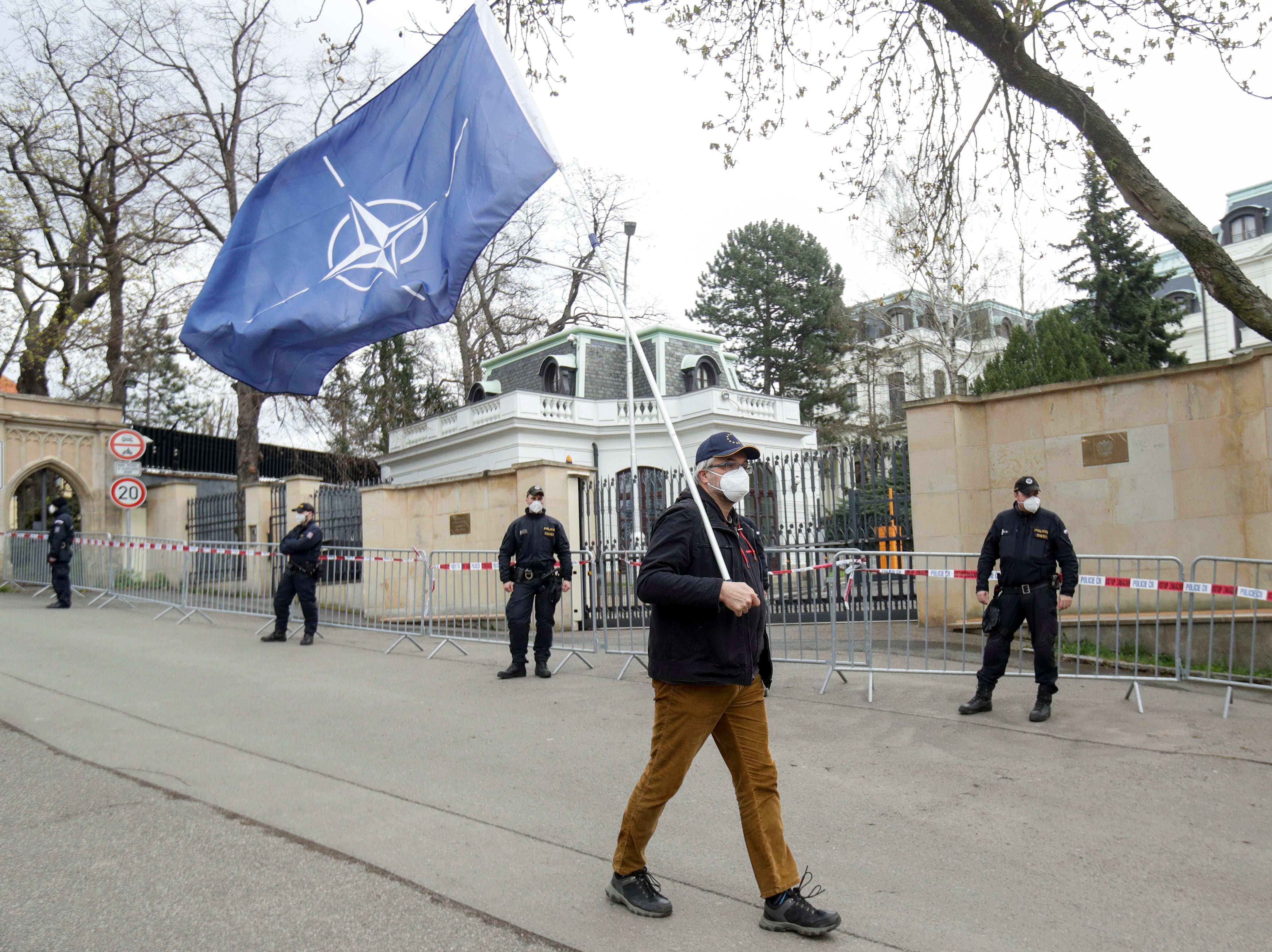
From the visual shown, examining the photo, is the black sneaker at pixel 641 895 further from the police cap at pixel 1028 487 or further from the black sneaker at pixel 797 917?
the police cap at pixel 1028 487

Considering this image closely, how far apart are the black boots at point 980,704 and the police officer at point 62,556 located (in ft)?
48.8

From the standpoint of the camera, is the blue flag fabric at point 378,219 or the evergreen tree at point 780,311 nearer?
the blue flag fabric at point 378,219

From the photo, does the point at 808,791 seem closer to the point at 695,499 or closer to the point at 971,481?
the point at 695,499

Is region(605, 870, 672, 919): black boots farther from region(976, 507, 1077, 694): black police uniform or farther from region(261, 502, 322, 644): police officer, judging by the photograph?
region(261, 502, 322, 644): police officer

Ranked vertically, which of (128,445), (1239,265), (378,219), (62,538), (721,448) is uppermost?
(1239,265)

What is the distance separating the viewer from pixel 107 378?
27.2m

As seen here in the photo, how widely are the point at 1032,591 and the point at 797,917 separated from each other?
4.51 meters

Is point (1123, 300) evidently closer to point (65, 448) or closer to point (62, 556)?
point (62, 556)

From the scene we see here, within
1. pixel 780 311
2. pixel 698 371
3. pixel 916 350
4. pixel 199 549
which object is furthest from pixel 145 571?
pixel 780 311

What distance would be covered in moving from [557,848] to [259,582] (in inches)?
476

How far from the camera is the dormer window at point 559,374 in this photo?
113ft

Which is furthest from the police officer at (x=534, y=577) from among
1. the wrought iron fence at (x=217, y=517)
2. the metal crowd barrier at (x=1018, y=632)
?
the wrought iron fence at (x=217, y=517)

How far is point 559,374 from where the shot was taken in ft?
113

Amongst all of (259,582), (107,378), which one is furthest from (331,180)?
(107,378)
